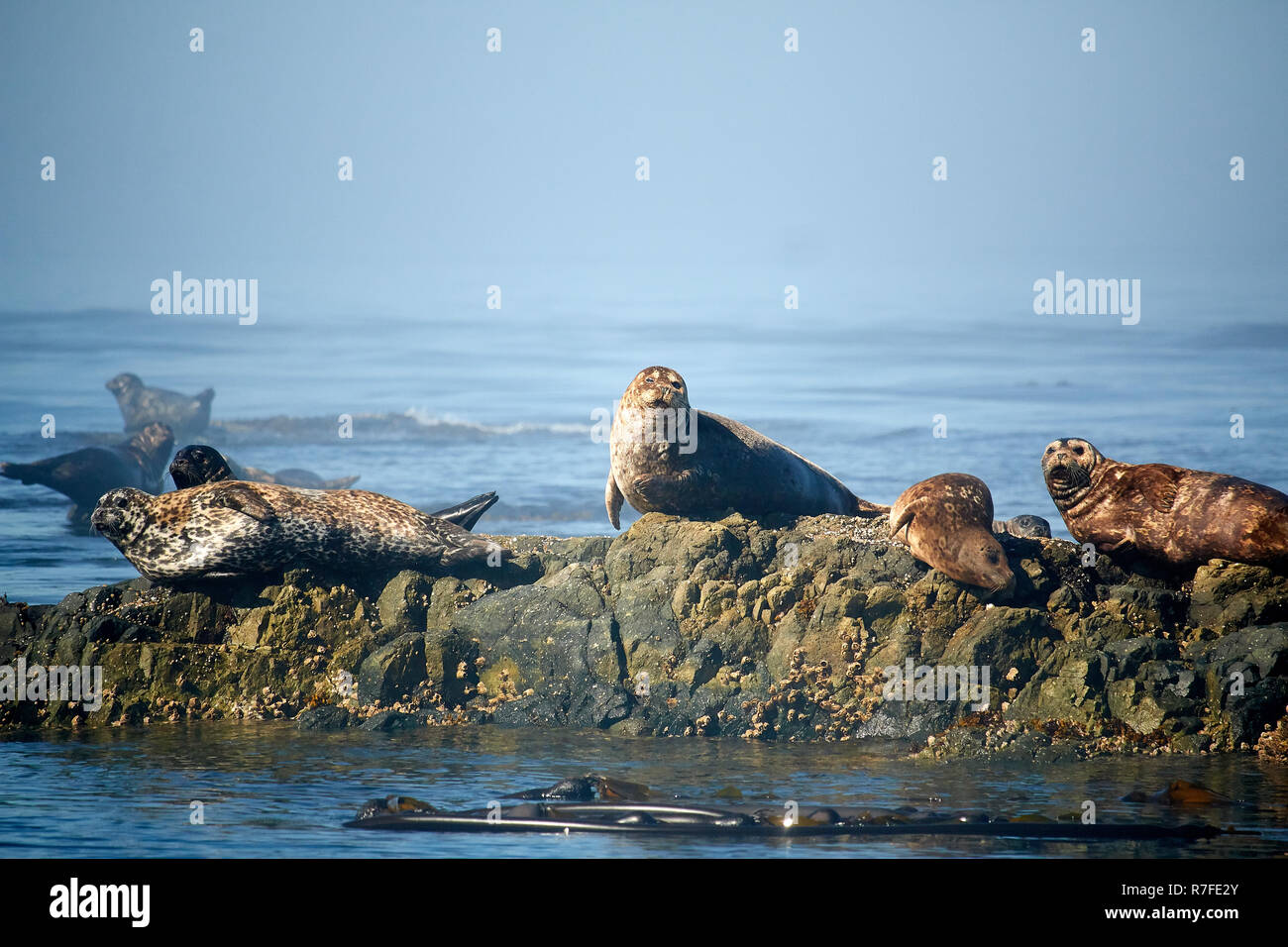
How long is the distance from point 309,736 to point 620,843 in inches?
171

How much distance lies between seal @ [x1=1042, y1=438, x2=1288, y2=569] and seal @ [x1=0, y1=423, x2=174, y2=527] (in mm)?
19072

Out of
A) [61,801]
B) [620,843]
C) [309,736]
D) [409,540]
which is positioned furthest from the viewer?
[409,540]

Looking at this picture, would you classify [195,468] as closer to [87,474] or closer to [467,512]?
[467,512]

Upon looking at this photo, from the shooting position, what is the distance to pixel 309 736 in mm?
12297

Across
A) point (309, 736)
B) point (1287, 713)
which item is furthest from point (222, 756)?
point (1287, 713)

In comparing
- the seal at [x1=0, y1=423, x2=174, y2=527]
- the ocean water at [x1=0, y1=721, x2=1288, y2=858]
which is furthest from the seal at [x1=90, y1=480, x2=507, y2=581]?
the seal at [x1=0, y1=423, x2=174, y2=527]

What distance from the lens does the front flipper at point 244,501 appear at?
13.8 metres

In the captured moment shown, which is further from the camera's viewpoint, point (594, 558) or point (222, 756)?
point (594, 558)

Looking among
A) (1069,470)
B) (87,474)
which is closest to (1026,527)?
(1069,470)

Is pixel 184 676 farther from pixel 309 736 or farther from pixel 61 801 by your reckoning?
pixel 61 801

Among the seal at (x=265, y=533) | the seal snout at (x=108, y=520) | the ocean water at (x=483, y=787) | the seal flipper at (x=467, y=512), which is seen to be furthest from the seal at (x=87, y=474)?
the ocean water at (x=483, y=787)

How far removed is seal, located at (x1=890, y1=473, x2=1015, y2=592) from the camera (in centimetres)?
1282

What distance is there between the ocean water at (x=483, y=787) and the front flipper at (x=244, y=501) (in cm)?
196

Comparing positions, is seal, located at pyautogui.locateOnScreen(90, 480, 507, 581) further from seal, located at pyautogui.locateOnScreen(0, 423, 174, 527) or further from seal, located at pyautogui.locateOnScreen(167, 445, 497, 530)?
seal, located at pyautogui.locateOnScreen(0, 423, 174, 527)
